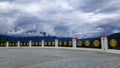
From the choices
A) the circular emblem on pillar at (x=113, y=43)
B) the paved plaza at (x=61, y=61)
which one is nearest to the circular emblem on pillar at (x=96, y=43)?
the circular emblem on pillar at (x=113, y=43)

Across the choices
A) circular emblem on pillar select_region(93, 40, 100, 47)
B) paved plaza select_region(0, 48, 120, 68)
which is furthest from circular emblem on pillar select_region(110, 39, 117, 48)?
paved plaza select_region(0, 48, 120, 68)

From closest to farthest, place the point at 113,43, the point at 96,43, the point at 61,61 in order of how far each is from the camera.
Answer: the point at 61,61, the point at 113,43, the point at 96,43

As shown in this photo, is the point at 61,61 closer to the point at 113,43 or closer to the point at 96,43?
the point at 113,43

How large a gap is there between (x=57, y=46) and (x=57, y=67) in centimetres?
2287

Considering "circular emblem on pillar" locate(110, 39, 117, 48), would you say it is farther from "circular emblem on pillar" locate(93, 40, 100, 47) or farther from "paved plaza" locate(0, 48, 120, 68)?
"paved plaza" locate(0, 48, 120, 68)

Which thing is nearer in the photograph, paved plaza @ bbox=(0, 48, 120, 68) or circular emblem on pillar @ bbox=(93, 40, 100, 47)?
paved plaza @ bbox=(0, 48, 120, 68)

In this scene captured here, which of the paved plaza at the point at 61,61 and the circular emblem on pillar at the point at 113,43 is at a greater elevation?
the circular emblem on pillar at the point at 113,43

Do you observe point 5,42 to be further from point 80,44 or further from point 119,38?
point 119,38

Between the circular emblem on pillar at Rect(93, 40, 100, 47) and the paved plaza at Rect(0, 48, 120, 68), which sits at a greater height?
the circular emblem on pillar at Rect(93, 40, 100, 47)

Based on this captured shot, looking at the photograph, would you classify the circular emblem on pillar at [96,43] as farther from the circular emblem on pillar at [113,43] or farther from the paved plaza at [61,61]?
the paved plaza at [61,61]

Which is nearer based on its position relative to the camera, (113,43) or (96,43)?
(113,43)

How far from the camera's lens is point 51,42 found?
112 ft

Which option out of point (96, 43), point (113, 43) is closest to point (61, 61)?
point (113, 43)

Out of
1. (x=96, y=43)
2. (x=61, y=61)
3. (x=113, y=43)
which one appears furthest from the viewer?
(x=96, y=43)
